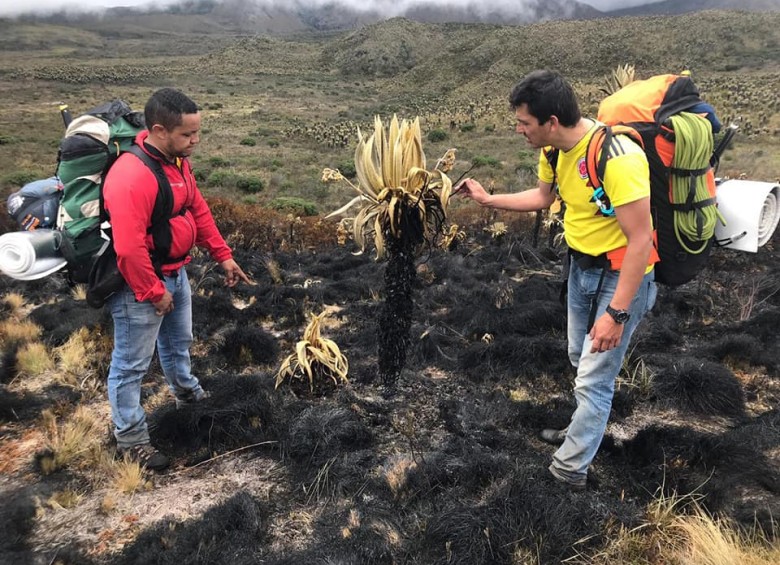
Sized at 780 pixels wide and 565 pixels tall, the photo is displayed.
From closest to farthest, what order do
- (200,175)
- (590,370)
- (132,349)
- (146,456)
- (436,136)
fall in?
(590,370)
(132,349)
(146,456)
(200,175)
(436,136)

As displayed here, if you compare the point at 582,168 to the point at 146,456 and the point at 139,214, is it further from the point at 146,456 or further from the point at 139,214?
the point at 146,456

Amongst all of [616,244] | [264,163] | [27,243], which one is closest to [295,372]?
[27,243]

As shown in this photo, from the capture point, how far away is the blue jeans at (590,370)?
2395 millimetres

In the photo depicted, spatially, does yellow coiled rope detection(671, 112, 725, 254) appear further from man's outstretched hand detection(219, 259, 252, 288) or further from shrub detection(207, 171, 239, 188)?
shrub detection(207, 171, 239, 188)

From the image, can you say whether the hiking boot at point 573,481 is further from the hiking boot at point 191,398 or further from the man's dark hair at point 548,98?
the hiking boot at point 191,398

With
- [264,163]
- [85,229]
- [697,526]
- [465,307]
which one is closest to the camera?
[697,526]

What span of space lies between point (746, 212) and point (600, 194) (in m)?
0.94

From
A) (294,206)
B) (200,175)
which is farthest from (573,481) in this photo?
(200,175)

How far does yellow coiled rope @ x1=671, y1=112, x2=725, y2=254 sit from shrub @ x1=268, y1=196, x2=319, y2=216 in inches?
406

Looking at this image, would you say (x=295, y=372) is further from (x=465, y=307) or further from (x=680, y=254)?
(x=680, y=254)

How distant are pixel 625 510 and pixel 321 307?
13.3ft

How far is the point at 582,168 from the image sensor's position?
7.23ft

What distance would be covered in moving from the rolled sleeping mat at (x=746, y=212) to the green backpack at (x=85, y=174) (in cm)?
321

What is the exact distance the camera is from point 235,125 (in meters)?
28.5
